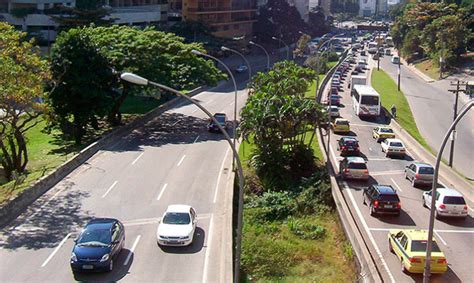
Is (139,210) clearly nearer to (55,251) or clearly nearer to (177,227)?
(177,227)

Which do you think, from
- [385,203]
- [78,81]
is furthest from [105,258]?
[78,81]

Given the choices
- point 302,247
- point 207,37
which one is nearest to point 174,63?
point 302,247

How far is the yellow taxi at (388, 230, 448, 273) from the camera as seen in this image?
21.0m

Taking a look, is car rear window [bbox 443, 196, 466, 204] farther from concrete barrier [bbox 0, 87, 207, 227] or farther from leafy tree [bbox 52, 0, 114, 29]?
leafy tree [bbox 52, 0, 114, 29]

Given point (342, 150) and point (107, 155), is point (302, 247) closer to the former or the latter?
point (342, 150)

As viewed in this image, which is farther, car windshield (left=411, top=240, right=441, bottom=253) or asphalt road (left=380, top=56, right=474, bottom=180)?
asphalt road (left=380, top=56, right=474, bottom=180)

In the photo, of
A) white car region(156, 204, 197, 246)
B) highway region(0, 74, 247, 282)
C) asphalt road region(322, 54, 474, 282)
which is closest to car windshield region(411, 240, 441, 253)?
asphalt road region(322, 54, 474, 282)

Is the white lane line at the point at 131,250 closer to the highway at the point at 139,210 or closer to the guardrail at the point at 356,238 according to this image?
the highway at the point at 139,210

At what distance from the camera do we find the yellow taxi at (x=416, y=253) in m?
21.0

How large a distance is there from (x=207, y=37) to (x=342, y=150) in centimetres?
5636

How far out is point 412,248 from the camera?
21.7 meters

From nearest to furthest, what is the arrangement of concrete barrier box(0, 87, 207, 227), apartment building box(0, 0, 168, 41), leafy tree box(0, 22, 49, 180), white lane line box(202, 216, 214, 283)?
white lane line box(202, 216, 214, 283)
concrete barrier box(0, 87, 207, 227)
leafy tree box(0, 22, 49, 180)
apartment building box(0, 0, 168, 41)

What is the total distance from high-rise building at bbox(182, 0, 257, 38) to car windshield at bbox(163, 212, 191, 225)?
78474 millimetres

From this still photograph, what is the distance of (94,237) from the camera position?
22.8m
